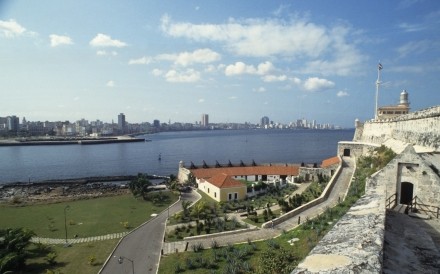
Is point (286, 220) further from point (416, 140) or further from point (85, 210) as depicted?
point (85, 210)

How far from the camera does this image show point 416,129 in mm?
23359

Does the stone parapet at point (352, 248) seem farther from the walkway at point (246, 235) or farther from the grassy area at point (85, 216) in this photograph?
the grassy area at point (85, 216)

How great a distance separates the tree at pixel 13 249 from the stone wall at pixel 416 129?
27.9 m

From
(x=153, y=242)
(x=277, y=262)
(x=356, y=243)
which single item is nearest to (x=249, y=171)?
(x=153, y=242)

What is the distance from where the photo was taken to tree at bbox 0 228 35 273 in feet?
65.5

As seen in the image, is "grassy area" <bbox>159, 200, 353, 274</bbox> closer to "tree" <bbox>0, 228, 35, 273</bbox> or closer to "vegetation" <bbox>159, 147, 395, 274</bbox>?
"vegetation" <bbox>159, 147, 395, 274</bbox>

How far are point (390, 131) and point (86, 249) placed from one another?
112 ft

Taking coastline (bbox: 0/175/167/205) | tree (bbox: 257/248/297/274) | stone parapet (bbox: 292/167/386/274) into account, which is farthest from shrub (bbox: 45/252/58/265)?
stone parapet (bbox: 292/167/386/274)

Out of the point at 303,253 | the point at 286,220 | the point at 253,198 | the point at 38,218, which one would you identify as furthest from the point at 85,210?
the point at 303,253

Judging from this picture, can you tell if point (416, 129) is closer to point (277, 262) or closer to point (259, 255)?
point (259, 255)

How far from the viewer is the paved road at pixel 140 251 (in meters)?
19.9

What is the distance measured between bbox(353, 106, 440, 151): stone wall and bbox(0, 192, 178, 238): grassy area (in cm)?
2526

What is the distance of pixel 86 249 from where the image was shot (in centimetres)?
2377

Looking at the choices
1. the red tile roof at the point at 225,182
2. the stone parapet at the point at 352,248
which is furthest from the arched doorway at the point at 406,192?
the red tile roof at the point at 225,182
